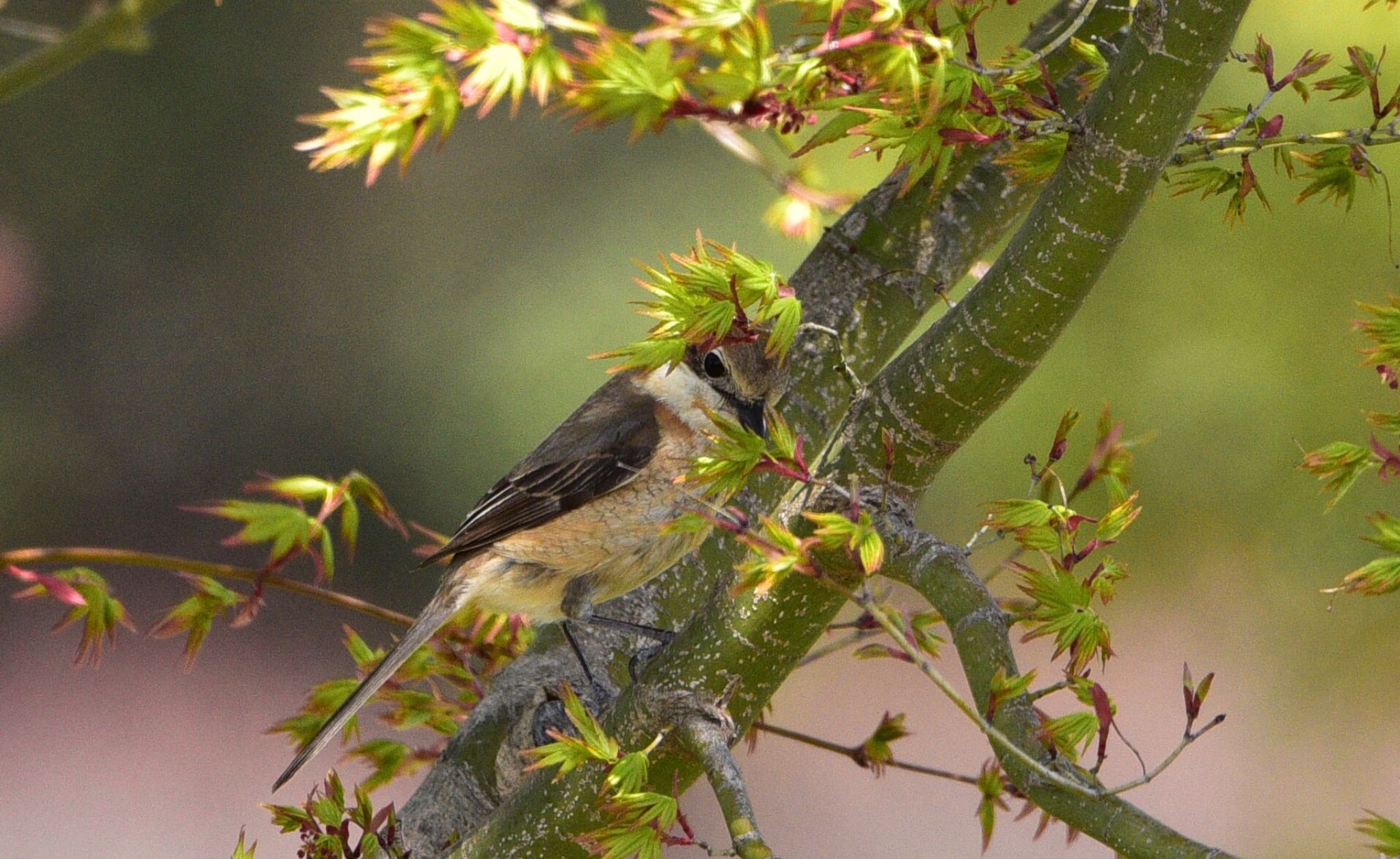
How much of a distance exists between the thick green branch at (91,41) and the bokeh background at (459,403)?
4.28 m

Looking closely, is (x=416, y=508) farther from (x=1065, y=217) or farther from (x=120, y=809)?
(x=1065, y=217)

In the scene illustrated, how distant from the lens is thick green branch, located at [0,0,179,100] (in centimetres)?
147

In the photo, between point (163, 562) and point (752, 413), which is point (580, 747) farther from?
point (752, 413)

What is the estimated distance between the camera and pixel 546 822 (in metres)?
2.16

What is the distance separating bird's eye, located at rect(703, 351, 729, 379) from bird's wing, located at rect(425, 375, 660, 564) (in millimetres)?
190

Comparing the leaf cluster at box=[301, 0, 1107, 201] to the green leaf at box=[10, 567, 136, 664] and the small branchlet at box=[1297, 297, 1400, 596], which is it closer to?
the small branchlet at box=[1297, 297, 1400, 596]

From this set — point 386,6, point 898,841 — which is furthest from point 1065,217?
point 386,6

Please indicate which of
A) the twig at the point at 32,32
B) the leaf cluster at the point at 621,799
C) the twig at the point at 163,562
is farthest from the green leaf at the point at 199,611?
the twig at the point at 32,32

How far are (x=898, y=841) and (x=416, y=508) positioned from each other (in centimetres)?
342

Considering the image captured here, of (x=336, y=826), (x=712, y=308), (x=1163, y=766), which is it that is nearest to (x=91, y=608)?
(x=336, y=826)

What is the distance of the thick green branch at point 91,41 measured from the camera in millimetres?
1473

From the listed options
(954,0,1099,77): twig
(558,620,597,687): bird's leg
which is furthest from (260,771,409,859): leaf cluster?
(954,0,1099,77): twig

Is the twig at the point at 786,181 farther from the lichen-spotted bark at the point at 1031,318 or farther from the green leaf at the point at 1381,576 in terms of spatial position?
the green leaf at the point at 1381,576

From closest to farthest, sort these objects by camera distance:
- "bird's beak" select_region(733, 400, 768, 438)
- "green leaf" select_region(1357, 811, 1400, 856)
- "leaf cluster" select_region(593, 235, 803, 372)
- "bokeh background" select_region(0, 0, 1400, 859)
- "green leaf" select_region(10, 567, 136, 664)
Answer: "green leaf" select_region(1357, 811, 1400, 856), "leaf cluster" select_region(593, 235, 803, 372), "green leaf" select_region(10, 567, 136, 664), "bird's beak" select_region(733, 400, 768, 438), "bokeh background" select_region(0, 0, 1400, 859)
